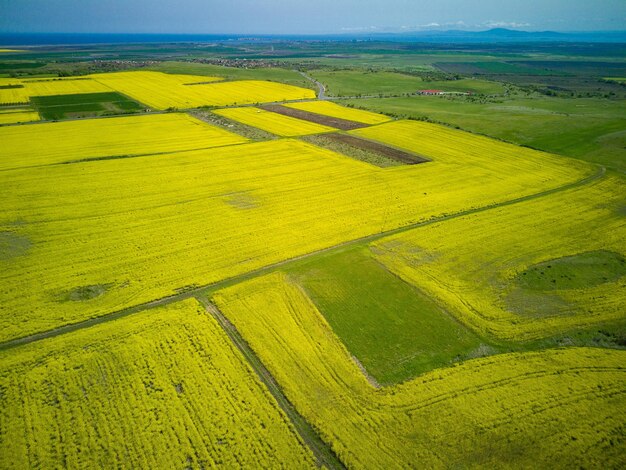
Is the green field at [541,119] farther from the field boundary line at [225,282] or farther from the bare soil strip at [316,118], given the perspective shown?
the field boundary line at [225,282]

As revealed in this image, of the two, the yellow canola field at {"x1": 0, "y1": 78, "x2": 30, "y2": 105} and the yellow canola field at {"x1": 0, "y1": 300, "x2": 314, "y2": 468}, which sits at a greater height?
the yellow canola field at {"x1": 0, "y1": 78, "x2": 30, "y2": 105}

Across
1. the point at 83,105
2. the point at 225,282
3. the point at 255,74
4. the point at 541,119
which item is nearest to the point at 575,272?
the point at 225,282

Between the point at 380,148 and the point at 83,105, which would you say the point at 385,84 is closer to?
the point at 380,148

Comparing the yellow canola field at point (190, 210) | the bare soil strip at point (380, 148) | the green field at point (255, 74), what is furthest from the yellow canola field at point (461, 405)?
the green field at point (255, 74)

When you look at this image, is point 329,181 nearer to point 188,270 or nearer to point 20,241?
point 188,270

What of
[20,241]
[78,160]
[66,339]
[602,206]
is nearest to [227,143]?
[78,160]

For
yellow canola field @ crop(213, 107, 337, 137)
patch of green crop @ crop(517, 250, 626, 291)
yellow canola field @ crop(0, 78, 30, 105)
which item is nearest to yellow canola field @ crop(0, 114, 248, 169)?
yellow canola field @ crop(213, 107, 337, 137)

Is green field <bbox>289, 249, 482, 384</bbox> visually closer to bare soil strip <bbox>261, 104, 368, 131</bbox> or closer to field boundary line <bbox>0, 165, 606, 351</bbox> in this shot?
field boundary line <bbox>0, 165, 606, 351</bbox>
